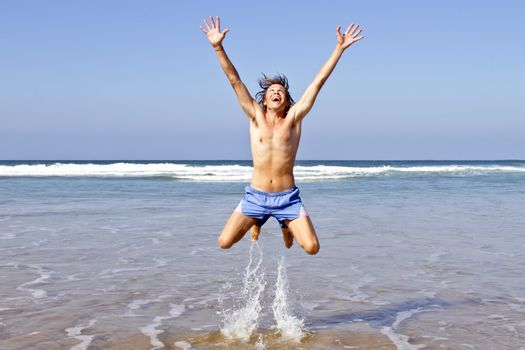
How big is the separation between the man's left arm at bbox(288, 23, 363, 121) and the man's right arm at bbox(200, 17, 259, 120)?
1.43 feet

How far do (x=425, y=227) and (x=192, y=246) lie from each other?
16.6 ft

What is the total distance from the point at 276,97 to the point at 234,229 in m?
1.39

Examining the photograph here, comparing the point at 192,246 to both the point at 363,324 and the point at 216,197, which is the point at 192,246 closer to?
the point at 363,324

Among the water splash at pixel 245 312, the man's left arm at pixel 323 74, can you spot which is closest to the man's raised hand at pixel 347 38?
the man's left arm at pixel 323 74

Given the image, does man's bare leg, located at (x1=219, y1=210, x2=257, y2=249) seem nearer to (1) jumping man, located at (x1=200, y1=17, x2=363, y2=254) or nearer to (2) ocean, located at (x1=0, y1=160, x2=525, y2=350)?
(1) jumping man, located at (x1=200, y1=17, x2=363, y2=254)

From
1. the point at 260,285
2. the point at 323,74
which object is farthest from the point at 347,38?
the point at 260,285

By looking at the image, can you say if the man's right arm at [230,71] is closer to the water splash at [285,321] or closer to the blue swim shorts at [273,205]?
the blue swim shorts at [273,205]

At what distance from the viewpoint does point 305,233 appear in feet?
20.0

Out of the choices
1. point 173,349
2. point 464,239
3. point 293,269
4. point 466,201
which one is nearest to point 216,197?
point 466,201

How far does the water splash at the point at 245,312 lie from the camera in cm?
583

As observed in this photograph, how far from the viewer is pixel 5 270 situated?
812 cm

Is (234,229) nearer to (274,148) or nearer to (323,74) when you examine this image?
(274,148)

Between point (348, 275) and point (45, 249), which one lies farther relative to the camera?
point (45, 249)

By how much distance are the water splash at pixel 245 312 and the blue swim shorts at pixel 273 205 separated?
0.94 metres
